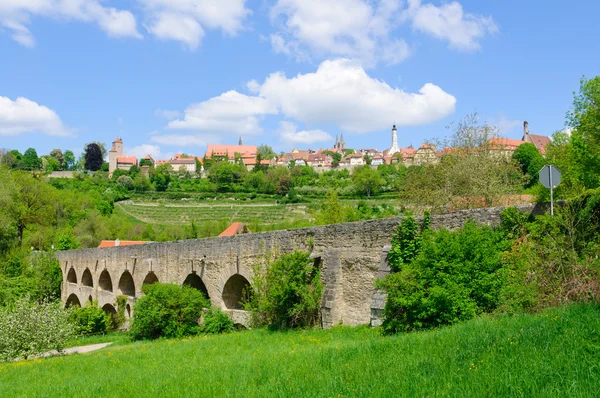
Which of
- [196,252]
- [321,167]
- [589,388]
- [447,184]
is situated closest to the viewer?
[589,388]

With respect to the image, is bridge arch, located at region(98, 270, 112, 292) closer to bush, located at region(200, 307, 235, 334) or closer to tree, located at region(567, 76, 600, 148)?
bush, located at region(200, 307, 235, 334)

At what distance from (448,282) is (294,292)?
19.3 feet

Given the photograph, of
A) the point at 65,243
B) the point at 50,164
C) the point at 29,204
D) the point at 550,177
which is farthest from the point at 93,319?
the point at 50,164

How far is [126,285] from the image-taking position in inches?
1203

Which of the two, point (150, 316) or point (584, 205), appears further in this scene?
point (150, 316)

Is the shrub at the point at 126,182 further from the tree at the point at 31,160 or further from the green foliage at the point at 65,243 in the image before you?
the green foliage at the point at 65,243

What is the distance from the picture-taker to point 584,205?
991 cm

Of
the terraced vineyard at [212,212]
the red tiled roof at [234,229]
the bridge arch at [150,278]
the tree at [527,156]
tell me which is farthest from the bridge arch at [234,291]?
the terraced vineyard at [212,212]

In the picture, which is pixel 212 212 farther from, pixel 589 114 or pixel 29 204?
pixel 589 114

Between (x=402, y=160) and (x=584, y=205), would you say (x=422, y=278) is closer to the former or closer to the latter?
(x=584, y=205)

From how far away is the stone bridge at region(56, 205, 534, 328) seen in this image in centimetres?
1350

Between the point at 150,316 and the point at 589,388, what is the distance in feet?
54.1

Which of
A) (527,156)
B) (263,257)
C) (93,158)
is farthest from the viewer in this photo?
(93,158)

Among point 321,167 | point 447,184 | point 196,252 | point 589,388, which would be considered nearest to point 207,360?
point 589,388
